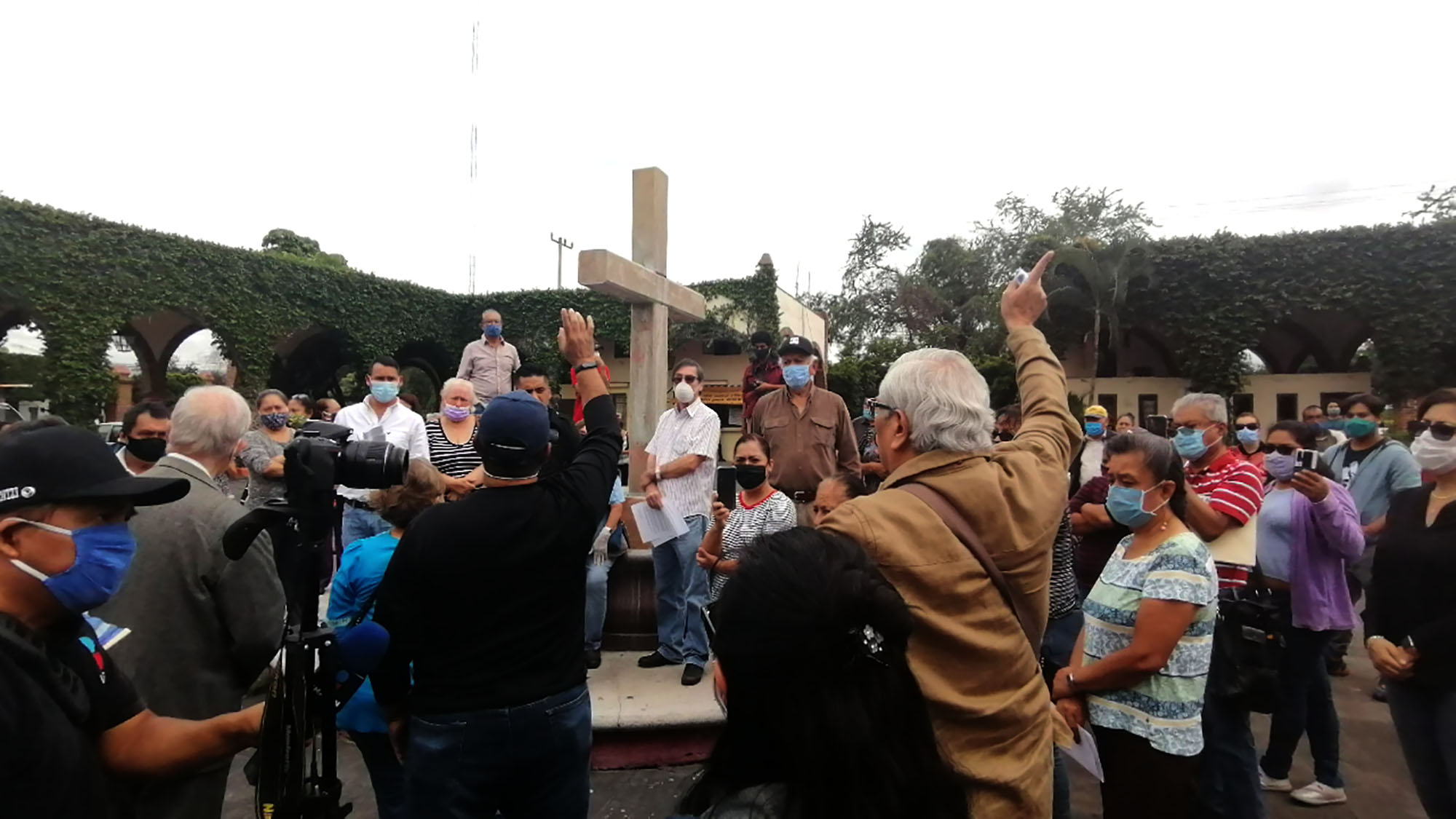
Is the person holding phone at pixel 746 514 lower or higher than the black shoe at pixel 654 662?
higher

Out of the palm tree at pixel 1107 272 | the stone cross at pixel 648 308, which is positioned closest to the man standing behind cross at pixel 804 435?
the stone cross at pixel 648 308

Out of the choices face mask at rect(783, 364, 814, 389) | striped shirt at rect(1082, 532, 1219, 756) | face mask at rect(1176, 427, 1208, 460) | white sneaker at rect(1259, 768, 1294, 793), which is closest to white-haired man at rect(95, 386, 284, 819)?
striped shirt at rect(1082, 532, 1219, 756)

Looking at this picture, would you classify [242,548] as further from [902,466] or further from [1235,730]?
[1235,730]

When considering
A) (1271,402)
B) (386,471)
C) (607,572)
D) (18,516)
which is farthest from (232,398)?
(1271,402)

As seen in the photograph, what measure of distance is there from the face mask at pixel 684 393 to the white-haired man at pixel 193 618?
2845 millimetres

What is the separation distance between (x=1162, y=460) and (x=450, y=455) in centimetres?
414

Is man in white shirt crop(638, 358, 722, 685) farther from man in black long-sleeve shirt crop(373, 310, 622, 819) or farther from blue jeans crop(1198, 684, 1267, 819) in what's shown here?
blue jeans crop(1198, 684, 1267, 819)

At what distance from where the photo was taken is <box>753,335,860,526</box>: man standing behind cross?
466cm

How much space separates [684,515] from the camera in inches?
187

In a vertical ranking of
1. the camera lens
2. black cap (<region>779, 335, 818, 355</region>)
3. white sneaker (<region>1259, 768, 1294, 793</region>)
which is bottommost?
white sneaker (<region>1259, 768, 1294, 793</region>)

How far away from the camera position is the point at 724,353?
23750mm

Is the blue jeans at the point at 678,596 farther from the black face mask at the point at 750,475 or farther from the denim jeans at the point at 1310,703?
the denim jeans at the point at 1310,703

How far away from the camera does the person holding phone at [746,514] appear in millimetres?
4090

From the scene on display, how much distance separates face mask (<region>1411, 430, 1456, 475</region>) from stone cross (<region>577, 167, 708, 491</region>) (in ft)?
14.4
